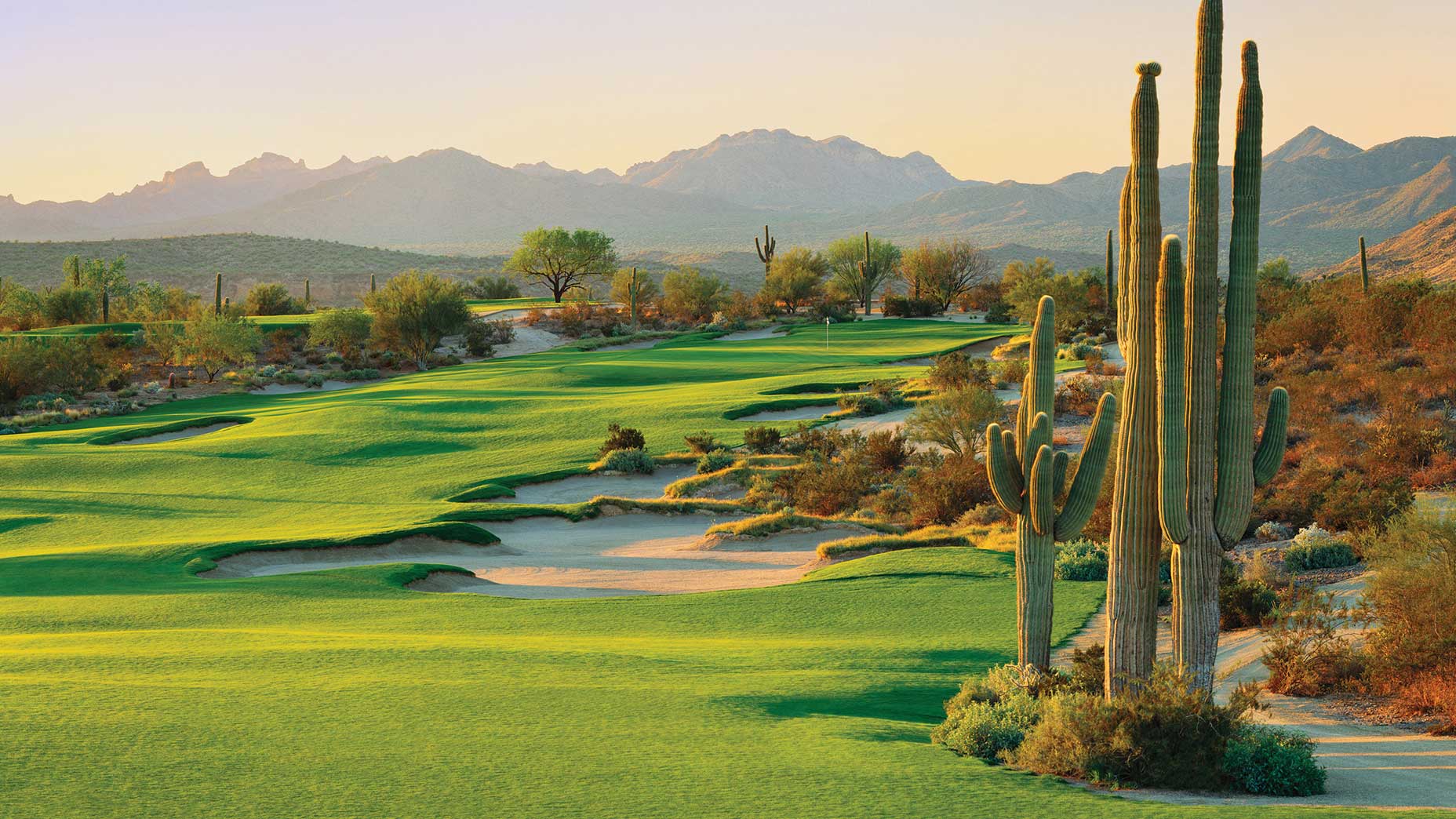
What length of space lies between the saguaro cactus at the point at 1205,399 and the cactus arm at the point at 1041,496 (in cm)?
129

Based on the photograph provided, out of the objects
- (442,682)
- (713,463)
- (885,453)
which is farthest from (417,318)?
(442,682)

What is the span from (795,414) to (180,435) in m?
19.7

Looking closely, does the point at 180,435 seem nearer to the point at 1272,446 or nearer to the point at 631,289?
the point at 1272,446

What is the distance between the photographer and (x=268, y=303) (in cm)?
8131

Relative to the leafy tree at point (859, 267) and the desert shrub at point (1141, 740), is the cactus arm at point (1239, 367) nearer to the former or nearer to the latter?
the desert shrub at point (1141, 740)

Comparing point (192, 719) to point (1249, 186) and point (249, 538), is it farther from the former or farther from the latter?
point (249, 538)

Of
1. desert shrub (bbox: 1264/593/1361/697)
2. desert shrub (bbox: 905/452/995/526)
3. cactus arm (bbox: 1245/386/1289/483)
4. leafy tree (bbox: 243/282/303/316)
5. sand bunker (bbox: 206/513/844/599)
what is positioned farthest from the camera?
leafy tree (bbox: 243/282/303/316)

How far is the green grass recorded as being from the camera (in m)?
7.21

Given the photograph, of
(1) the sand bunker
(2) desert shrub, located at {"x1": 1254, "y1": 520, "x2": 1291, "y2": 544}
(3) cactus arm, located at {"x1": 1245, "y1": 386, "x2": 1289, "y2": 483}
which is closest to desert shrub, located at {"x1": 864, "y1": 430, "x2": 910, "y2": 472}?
(1) the sand bunker

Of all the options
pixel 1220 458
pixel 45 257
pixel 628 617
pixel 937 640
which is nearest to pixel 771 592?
pixel 628 617

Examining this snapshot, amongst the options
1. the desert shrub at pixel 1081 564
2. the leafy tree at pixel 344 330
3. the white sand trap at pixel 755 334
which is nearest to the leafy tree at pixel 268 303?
→ the leafy tree at pixel 344 330

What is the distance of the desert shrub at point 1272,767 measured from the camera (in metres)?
8.20

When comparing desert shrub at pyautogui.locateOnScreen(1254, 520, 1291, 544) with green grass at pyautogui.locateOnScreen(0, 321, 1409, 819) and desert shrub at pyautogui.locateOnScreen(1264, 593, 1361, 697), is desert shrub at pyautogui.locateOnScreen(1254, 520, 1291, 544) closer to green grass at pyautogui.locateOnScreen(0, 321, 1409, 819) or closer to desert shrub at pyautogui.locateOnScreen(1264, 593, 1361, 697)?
green grass at pyautogui.locateOnScreen(0, 321, 1409, 819)

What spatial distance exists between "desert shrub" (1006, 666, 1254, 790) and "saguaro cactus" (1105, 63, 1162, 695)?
0.77m
